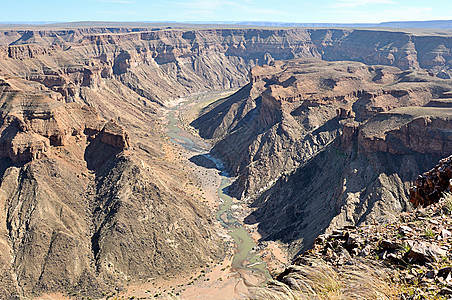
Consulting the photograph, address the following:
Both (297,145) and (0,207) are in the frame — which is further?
(297,145)

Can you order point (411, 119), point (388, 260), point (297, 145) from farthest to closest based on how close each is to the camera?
point (297, 145) → point (411, 119) → point (388, 260)

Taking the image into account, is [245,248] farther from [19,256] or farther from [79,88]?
[79,88]

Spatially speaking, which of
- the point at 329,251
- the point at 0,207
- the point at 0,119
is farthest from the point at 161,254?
the point at 329,251

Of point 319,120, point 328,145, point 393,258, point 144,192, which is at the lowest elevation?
point 144,192

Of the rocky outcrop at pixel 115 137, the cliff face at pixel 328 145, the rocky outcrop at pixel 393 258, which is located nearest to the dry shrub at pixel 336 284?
the rocky outcrop at pixel 393 258

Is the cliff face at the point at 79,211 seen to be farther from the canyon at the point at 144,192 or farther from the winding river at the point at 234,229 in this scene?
the winding river at the point at 234,229

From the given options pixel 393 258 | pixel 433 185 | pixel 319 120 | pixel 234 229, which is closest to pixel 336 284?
pixel 393 258

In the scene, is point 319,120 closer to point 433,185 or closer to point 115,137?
point 115,137
